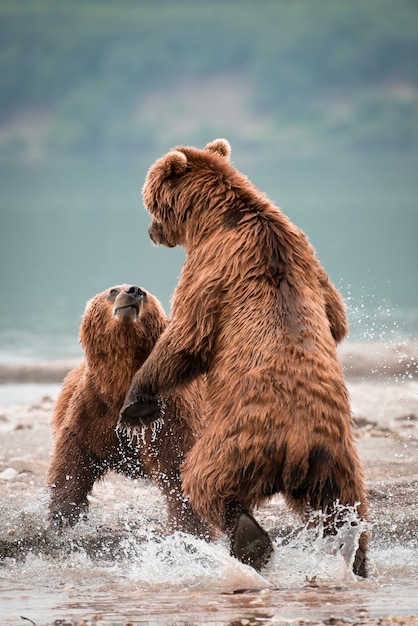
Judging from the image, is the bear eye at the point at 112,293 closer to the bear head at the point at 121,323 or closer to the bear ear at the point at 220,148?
the bear head at the point at 121,323

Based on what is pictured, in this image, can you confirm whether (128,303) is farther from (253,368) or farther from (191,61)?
(191,61)

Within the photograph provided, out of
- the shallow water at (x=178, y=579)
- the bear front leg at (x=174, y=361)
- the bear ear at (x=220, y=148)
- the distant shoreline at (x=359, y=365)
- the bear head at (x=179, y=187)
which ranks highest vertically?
the distant shoreline at (x=359, y=365)

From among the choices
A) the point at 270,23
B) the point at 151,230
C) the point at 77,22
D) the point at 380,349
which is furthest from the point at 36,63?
the point at 151,230

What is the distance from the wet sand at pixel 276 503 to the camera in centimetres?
684

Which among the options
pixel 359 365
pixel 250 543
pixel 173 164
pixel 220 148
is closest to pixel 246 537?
pixel 250 543

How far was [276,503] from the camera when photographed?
8.12 metres

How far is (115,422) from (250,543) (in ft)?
4.80

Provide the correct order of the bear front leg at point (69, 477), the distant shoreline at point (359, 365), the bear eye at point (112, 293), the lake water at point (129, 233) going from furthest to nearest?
the lake water at point (129, 233)
the distant shoreline at point (359, 365)
the bear front leg at point (69, 477)
the bear eye at point (112, 293)

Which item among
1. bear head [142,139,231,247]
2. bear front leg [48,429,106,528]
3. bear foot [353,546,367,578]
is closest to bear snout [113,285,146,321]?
bear head [142,139,231,247]

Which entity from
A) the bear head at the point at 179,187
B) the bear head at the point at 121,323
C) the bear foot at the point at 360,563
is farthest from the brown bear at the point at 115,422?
the bear foot at the point at 360,563

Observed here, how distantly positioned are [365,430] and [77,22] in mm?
131865

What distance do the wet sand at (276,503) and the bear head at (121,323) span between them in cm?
111

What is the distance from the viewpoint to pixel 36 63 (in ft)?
425

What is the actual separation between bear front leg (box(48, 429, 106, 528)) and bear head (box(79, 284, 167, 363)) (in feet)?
1.79
